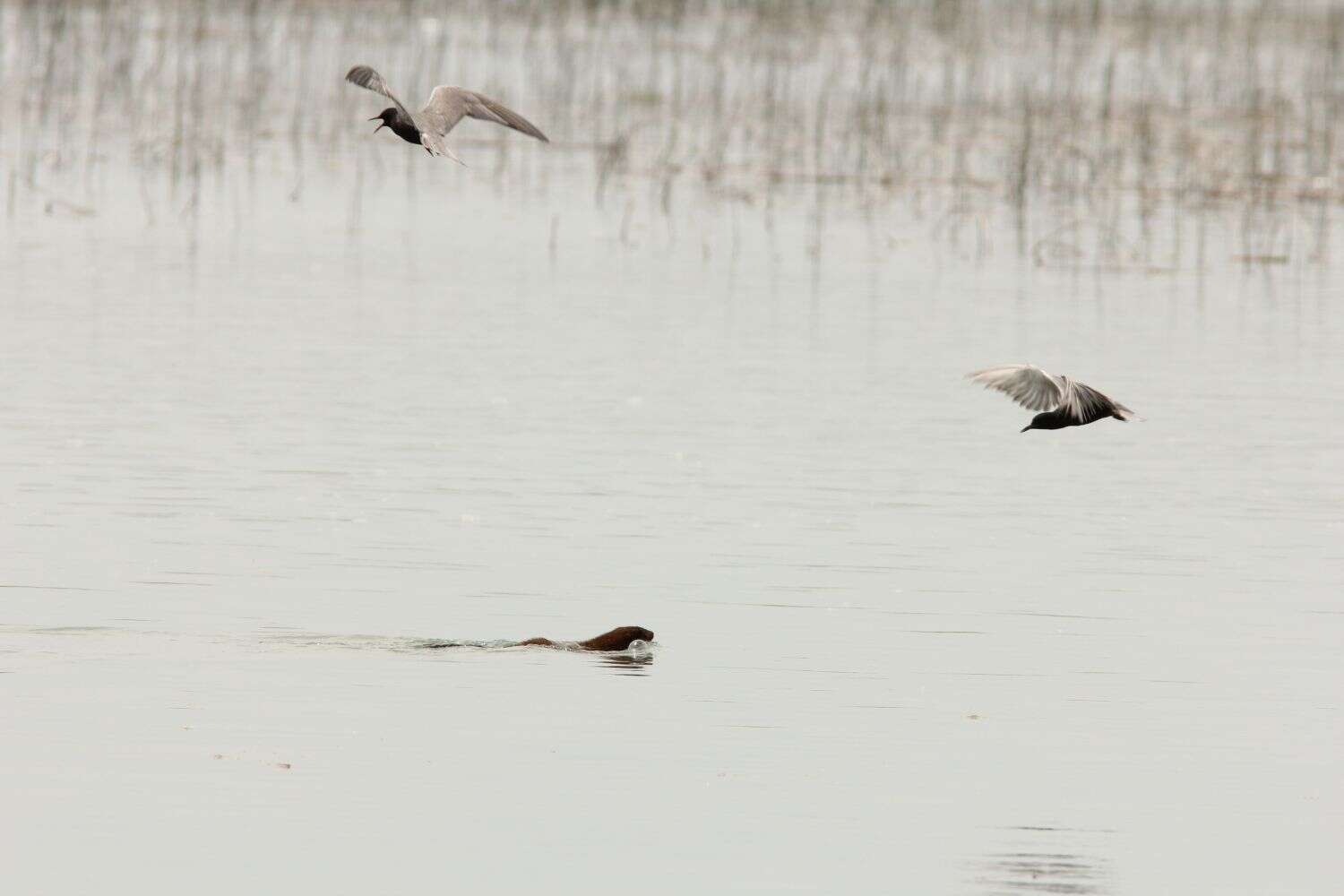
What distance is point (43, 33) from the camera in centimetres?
3091

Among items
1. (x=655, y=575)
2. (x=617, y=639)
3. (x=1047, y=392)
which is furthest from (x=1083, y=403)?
(x=655, y=575)

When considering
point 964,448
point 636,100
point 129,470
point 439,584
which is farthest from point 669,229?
point 439,584

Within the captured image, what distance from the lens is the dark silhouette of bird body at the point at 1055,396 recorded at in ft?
29.4

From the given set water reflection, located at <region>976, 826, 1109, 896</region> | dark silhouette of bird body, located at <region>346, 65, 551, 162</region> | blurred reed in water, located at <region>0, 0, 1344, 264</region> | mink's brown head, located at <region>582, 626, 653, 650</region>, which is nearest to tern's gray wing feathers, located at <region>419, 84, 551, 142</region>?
dark silhouette of bird body, located at <region>346, 65, 551, 162</region>

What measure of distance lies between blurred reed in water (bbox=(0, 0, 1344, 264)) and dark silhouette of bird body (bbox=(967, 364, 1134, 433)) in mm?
12357

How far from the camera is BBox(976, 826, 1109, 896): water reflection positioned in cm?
655

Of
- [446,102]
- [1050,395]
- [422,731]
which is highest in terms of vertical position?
[446,102]

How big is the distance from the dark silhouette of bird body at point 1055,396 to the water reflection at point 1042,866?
7.31 ft

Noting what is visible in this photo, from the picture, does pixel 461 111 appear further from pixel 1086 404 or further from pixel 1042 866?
pixel 1042 866

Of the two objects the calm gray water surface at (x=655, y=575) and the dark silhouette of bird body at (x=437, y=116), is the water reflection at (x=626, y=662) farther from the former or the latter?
the dark silhouette of bird body at (x=437, y=116)

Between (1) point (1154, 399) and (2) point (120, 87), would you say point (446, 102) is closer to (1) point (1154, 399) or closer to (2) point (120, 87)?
(1) point (1154, 399)

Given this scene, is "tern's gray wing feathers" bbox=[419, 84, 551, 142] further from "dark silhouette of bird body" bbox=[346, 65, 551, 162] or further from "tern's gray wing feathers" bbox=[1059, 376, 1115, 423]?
"tern's gray wing feathers" bbox=[1059, 376, 1115, 423]

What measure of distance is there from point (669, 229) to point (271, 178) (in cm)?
408

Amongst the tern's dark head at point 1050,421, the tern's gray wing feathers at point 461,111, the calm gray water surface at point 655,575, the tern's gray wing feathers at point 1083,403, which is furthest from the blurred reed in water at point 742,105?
the tern's gray wing feathers at point 1083,403
